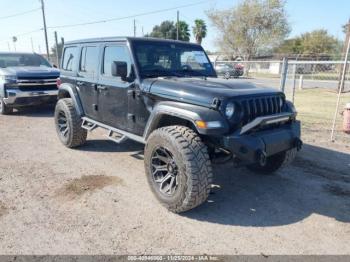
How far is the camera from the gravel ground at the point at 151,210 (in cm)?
302

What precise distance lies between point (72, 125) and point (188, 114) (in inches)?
118

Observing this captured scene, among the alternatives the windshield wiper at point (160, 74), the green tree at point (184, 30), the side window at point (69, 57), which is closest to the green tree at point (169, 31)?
the green tree at point (184, 30)

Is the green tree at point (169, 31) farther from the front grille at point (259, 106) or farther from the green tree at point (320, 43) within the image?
the front grille at point (259, 106)

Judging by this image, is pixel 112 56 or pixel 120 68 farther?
pixel 112 56

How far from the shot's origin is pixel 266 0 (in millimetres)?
38594

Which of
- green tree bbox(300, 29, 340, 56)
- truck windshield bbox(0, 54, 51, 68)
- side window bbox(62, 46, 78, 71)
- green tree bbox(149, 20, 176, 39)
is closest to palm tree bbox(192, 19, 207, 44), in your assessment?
green tree bbox(149, 20, 176, 39)

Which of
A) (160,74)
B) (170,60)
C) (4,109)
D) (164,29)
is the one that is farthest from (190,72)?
Answer: (164,29)

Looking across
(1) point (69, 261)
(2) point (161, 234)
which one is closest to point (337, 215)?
(2) point (161, 234)

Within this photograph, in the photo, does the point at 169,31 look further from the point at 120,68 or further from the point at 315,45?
the point at 120,68

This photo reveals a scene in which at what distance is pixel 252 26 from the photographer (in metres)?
39.2

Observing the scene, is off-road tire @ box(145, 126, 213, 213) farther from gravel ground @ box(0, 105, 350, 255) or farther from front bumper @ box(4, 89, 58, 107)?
front bumper @ box(4, 89, 58, 107)

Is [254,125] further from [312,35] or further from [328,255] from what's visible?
[312,35]

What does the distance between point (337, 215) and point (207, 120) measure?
1930mm

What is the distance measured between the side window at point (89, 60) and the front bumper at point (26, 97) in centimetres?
413
